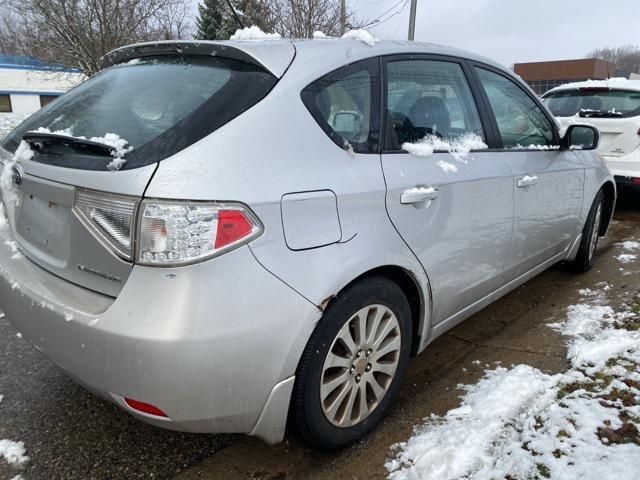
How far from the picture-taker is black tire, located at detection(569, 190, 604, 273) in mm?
4184

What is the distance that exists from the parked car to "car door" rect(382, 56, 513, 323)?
3.74 metres

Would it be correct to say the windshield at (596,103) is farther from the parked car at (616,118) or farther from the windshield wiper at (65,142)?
the windshield wiper at (65,142)

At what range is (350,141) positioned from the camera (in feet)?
6.61

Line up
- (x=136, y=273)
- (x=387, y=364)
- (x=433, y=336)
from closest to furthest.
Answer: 1. (x=136, y=273)
2. (x=387, y=364)
3. (x=433, y=336)

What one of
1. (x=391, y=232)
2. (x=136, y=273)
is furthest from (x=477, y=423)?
(x=136, y=273)

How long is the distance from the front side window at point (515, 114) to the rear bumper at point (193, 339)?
1880mm

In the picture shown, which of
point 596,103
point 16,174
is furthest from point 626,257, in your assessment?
point 16,174

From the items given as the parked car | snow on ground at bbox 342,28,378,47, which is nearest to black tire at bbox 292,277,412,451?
snow on ground at bbox 342,28,378,47

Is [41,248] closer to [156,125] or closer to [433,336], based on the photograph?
[156,125]

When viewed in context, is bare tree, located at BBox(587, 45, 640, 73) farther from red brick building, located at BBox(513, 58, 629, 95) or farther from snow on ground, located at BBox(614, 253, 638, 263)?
snow on ground, located at BBox(614, 253, 638, 263)

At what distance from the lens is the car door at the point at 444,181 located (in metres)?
2.20

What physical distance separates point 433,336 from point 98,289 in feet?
5.30

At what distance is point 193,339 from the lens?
5.00ft

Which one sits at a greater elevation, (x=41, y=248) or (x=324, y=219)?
(x=324, y=219)
